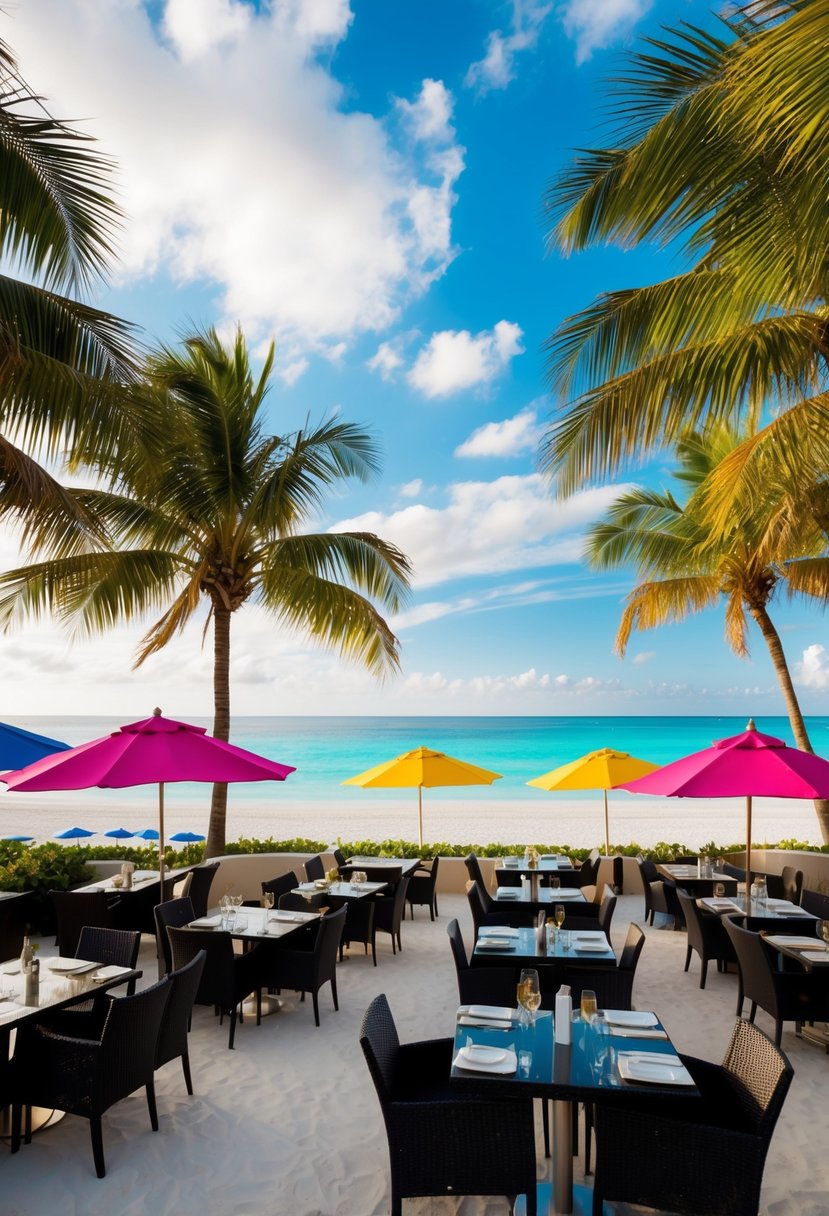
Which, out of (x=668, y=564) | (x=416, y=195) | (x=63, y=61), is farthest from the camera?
(x=668, y=564)

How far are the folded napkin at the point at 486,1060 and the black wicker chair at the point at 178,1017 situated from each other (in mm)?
1872

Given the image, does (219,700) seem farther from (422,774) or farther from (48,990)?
(48,990)

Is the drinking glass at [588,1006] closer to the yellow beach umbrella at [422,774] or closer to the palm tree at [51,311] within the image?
the palm tree at [51,311]

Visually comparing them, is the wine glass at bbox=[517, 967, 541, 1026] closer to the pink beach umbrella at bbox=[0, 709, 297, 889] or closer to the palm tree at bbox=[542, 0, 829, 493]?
the pink beach umbrella at bbox=[0, 709, 297, 889]

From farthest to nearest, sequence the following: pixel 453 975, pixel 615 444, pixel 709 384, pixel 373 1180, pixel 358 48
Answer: pixel 358 48
pixel 453 975
pixel 615 444
pixel 709 384
pixel 373 1180

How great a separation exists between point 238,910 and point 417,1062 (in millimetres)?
3410

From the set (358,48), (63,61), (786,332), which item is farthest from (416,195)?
(786,332)

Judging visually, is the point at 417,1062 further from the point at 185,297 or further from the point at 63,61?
the point at 185,297

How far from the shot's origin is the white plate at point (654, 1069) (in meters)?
3.36

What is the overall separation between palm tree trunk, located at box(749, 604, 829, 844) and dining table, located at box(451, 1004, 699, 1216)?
900 cm

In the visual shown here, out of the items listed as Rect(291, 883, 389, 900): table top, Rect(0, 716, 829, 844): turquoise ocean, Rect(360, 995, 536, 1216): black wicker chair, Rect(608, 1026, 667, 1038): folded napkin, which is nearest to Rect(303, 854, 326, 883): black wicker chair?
Rect(291, 883, 389, 900): table top

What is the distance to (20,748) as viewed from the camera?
7.12 m

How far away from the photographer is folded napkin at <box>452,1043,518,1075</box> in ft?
11.2

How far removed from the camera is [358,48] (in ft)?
30.0
